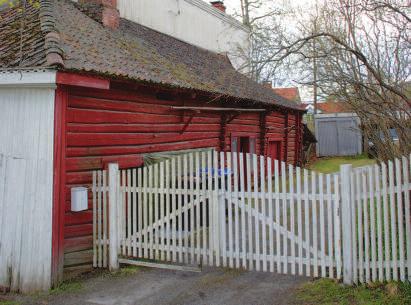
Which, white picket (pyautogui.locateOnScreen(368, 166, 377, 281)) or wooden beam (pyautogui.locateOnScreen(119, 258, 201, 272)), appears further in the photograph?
wooden beam (pyautogui.locateOnScreen(119, 258, 201, 272))

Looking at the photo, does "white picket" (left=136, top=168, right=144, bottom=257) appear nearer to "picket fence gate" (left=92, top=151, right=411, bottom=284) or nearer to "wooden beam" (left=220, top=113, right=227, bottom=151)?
"picket fence gate" (left=92, top=151, right=411, bottom=284)

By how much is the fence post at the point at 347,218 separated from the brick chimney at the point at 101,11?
7971 mm

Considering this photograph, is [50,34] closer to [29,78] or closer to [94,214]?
[29,78]

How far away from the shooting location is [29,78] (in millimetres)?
6102

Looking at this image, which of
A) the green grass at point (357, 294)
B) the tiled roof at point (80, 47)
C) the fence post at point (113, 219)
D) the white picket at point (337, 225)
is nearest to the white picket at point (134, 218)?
the fence post at point (113, 219)

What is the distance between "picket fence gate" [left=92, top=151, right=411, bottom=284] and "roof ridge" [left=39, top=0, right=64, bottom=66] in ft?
5.90

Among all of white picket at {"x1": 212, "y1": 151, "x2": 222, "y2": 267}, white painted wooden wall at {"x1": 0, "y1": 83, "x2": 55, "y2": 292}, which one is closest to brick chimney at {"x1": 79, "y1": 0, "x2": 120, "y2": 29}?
white painted wooden wall at {"x1": 0, "y1": 83, "x2": 55, "y2": 292}

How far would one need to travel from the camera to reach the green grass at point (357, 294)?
491cm

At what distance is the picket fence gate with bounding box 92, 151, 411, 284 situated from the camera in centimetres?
528

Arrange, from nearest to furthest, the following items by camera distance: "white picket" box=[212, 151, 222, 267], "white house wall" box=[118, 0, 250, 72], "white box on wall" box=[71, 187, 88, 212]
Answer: "white picket" box=[212, 151, 222, 267] < "white box on wall" box=[71, 187, 88, 212] < "white house wall" box=[118, 0, 250, 72]

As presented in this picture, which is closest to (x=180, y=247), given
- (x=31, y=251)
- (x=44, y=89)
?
(x=31, y=251)

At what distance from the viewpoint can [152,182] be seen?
6.66 metres

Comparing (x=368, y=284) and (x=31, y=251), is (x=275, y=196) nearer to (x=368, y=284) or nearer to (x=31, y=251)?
(x=368, y=284)

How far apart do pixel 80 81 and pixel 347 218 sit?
4245mm
